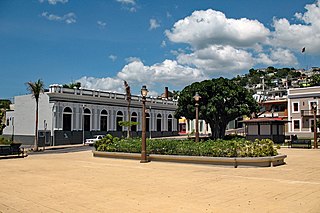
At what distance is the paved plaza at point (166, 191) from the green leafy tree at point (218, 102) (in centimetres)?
2625

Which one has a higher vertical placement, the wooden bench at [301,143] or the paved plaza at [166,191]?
the wooden bench at [301,143]

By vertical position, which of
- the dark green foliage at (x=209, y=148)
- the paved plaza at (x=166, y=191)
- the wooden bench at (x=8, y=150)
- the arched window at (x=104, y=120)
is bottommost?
the paved plaza at (x=166, y=191)

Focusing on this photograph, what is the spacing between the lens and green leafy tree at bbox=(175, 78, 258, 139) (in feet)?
137

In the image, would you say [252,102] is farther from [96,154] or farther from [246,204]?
[246,204]

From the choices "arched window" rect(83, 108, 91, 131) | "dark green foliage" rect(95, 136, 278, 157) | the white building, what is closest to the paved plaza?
"dark green foliage" rect(95, 136, 278, 157)

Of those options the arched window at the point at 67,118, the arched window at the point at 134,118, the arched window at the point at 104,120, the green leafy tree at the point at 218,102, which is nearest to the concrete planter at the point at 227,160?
the green leafy tree at the point at 218,102

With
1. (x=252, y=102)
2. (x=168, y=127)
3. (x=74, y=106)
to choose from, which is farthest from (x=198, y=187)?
(x=168, y=127)

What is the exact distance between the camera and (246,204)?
28.8 ft

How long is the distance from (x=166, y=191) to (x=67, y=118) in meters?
39.0

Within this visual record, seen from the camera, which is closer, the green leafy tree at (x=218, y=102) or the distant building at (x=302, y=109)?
the green leafy tree at (x=218, y=102)

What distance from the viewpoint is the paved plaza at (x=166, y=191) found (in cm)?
856

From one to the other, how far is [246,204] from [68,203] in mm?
4426

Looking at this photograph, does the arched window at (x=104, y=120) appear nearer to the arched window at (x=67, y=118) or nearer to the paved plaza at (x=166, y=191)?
the arched window at (x=67, y=118)

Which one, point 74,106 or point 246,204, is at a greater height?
point 74,106
